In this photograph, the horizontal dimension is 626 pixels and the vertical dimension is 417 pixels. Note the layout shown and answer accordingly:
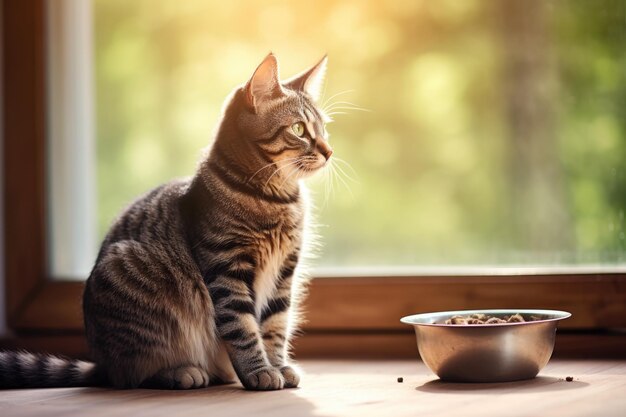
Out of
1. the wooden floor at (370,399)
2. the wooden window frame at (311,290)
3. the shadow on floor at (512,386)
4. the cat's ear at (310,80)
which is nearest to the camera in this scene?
the wooden floor at (370,399)

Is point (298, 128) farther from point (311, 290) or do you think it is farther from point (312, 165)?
point (311, 290)

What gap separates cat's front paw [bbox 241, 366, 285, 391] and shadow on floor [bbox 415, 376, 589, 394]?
28 centimetres

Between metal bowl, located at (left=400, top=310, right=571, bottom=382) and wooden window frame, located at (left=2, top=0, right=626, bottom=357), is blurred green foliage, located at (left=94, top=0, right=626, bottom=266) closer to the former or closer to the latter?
wooden window frame, located at (left=2, top=0, right=626, bottom=357)

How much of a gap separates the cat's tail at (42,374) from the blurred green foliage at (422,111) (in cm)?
74

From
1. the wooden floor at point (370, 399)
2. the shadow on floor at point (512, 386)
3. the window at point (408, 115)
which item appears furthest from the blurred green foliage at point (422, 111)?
the shadow on floor at point (512, 386)

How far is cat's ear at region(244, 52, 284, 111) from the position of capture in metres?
1.78

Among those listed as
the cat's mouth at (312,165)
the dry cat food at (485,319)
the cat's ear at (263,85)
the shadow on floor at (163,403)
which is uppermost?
the cat's ear at (263,85)

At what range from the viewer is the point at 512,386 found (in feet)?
5.27

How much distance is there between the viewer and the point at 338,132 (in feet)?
7.96

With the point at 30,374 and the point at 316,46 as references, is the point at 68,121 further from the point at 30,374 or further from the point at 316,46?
the point at 30,374

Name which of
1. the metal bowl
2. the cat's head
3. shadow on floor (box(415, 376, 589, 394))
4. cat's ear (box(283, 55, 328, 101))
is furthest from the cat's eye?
shadow on floor (box(415, 376, 589, 394))

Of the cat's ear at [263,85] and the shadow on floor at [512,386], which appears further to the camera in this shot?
the cat's ear at [263,85]

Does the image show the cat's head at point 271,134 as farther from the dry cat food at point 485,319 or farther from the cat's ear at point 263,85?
the dry cat food at point 485,319

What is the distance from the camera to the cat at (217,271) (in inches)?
68.8
